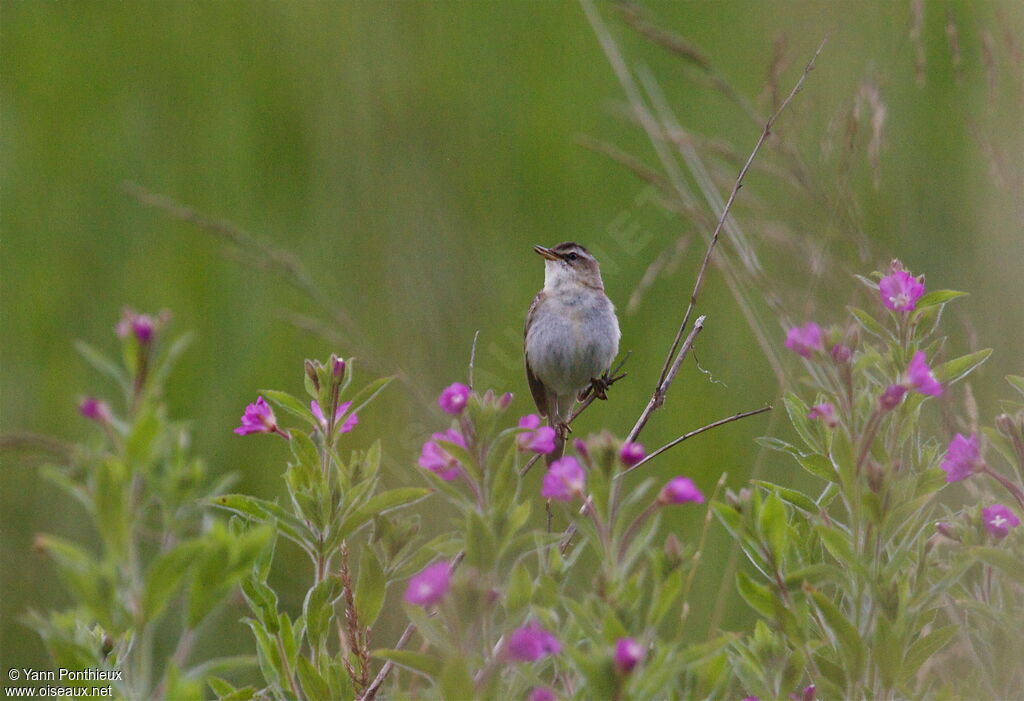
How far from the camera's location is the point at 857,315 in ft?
4.72

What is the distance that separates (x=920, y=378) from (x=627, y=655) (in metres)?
0.52

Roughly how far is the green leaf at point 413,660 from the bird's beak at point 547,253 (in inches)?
88.2

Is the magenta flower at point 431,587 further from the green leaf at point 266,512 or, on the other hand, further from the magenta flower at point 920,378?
the magenta flower at point 920,378

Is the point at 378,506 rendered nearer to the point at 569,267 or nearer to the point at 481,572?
the point at 481,572

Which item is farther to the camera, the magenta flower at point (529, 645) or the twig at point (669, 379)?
the twig at point (669, 379)

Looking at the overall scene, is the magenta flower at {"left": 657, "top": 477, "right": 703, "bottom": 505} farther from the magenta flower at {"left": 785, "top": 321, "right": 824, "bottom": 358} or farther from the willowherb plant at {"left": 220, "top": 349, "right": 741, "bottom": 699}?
the magenta flower at {"left": 785, "top": 321, "right": 824, "bottom": 358}

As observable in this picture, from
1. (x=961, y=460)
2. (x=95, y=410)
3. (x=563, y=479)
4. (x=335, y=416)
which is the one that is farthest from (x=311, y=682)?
(x=961, y=460)

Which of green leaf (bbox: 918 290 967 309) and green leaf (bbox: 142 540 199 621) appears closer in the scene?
green leaf (bbox: 142 540 199 621)

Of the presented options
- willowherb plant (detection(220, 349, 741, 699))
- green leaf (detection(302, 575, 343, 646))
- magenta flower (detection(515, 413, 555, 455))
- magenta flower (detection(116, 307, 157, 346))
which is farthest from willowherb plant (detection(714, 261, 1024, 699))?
magenta flower (detection(116, 307, 157, 346))

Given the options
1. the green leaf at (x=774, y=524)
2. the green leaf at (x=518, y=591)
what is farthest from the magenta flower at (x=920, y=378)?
the green leaf at (x=518, y=591)

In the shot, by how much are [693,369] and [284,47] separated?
1.91 m

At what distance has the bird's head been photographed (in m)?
3.49

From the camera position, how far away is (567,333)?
335 centimetres

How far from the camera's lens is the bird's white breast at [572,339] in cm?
333
